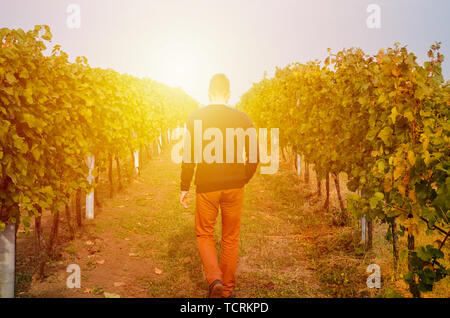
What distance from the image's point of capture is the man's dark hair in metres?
4.47

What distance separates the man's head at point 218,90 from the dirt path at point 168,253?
2413 mm

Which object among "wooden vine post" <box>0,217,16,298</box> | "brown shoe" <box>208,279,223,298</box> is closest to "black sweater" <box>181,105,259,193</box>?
"brown shoe" <box>208,279,223,298</box>

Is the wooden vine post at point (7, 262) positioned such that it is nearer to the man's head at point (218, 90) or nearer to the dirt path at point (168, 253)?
the dirt path at point (168, 253)

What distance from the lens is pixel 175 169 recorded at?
16.4m

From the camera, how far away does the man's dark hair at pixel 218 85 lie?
447 centimetres

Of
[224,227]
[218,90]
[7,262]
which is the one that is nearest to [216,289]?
[224,227]

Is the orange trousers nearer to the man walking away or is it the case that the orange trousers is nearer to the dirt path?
the man walking away

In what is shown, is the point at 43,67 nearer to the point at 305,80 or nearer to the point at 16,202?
the point at 16,202

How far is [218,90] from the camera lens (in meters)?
4.47

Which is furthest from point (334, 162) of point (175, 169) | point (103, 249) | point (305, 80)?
point (175, 169)

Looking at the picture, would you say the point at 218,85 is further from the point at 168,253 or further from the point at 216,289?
the point at 168,253

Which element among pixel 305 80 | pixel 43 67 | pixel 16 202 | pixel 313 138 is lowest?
pixel 16 202

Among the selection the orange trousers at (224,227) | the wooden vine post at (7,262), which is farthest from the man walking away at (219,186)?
the wooden vine post at (7,262)
